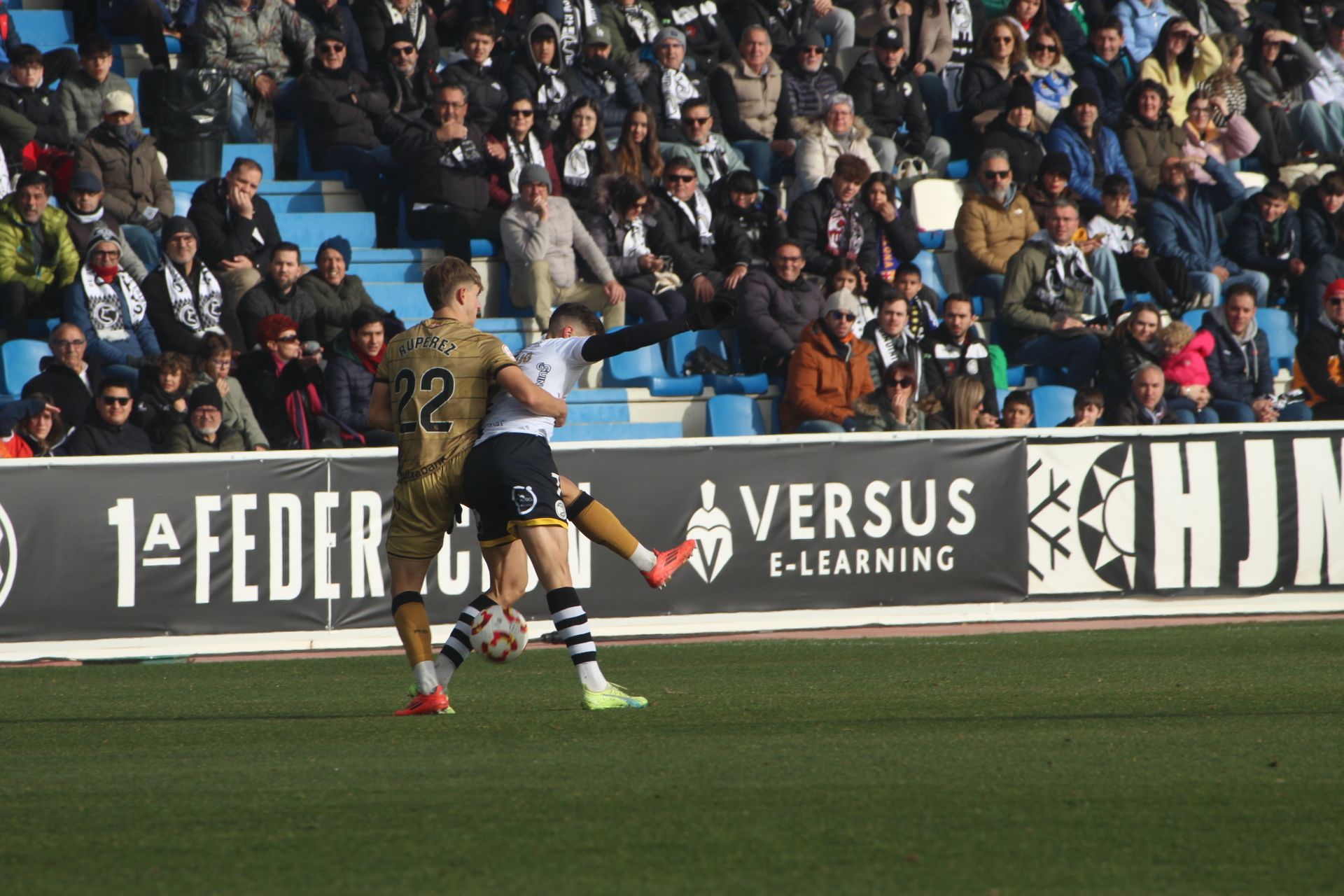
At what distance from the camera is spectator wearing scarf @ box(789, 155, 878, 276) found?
16609mm

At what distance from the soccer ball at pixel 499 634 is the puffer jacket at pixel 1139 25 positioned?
16356mm

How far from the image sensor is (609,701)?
297 inches

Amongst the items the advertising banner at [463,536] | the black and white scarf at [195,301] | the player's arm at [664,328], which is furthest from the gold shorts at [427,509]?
the black and white scarf at [195,301]

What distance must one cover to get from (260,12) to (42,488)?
6.41 metres

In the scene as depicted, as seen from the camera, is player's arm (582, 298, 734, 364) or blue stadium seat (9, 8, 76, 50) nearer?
player's arm (582, 298, 734, 364)

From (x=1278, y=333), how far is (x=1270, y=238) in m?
1.07

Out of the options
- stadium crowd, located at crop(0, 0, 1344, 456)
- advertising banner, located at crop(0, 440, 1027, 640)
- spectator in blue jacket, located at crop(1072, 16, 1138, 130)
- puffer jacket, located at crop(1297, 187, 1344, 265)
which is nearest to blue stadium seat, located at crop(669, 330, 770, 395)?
stadium crowd, located at crop(0, 0, 1344, 456)

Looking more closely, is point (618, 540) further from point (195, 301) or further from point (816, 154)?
point (816, 154)

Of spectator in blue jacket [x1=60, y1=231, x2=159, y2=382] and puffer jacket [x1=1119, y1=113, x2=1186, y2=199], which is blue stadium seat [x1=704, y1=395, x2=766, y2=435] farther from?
puffer jacket [x1=1119, y1=113, x2=1186, y2=199]

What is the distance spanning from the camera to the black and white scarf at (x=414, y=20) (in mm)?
16797

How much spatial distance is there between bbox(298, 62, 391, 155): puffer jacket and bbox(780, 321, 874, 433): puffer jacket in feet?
15.1

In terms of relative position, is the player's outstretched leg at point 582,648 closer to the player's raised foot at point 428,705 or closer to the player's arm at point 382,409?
the player's raised foot at point 428,705

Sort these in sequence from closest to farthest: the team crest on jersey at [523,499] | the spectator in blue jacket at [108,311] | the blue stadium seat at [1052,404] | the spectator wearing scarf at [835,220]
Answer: the team crest on jersey at [523,499] < the spectator in blue jacket at [108,311] < the blue stadium seat at [1052,404] < the spectator wearing scarf at [835,220]

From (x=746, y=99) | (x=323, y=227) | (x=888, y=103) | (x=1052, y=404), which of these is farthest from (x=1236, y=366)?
(x=323, y=227)
